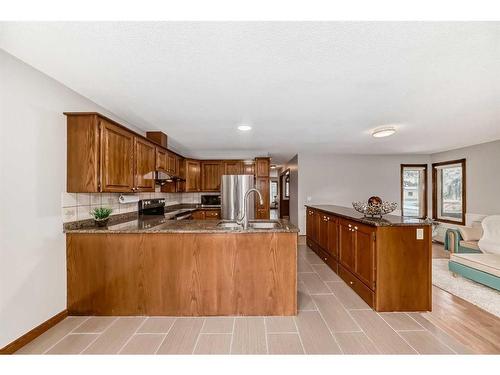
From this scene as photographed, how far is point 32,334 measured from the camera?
1940 mm

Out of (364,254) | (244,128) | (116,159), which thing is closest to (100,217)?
(116,159)

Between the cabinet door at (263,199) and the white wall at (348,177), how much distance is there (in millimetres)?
1110

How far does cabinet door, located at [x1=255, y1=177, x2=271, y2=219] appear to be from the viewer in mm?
5797

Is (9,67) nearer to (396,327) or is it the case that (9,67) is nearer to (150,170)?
(150,170)

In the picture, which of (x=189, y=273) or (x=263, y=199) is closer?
(x=189, y=273)

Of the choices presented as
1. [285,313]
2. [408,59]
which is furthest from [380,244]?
[408,59]

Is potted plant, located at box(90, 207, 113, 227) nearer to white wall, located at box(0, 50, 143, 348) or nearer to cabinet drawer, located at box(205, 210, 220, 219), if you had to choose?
white wall, located at box(0, 50, 143, 348)

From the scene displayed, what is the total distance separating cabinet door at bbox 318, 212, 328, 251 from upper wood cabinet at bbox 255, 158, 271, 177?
6.26 ft

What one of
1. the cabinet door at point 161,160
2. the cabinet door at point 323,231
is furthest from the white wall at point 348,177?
the cabinet door at point 161,160

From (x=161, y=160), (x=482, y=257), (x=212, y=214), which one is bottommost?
(x=482, y=257)

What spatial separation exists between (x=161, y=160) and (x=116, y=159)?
1.32 meters

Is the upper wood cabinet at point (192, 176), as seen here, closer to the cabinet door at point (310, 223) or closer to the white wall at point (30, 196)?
the cabinet door at point (310, 223)

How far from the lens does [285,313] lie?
2.37 meters

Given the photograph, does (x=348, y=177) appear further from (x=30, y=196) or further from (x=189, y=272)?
(x=30, y=196)
